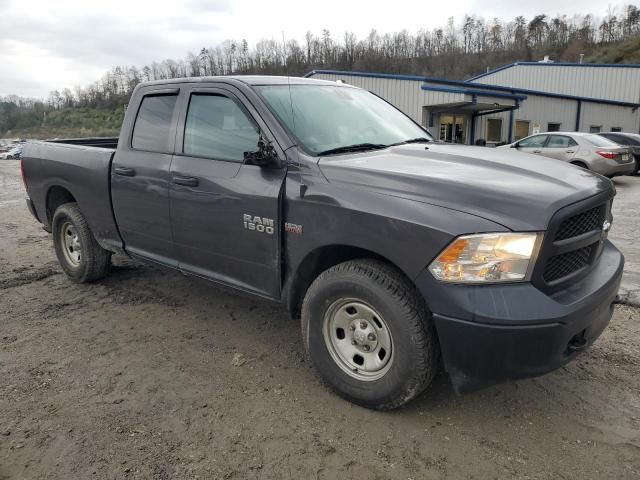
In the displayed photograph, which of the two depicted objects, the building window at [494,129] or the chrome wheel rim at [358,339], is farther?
the building window at [494,129]

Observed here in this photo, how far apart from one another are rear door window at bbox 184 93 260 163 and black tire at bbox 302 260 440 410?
105 centimetres

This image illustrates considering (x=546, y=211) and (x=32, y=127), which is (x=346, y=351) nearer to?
(x=546, y=211)

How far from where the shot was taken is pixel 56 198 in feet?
17.8

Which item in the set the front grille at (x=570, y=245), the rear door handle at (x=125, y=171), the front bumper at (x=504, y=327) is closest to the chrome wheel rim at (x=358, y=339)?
the front bumper at (x=504, y=327)

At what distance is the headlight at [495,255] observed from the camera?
241 cm

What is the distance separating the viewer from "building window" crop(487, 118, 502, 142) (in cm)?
2586

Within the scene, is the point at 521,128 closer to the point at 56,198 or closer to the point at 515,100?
the point at 515,100

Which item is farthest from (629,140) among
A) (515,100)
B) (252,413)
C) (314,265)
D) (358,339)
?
(252,413)

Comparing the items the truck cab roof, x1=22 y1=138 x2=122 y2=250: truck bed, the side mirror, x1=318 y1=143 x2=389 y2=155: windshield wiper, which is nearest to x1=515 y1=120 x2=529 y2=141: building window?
the truck cab roof

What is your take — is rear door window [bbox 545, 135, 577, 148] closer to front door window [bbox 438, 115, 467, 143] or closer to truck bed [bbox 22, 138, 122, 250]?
front door window [bbox 438, 115, 467, 143]

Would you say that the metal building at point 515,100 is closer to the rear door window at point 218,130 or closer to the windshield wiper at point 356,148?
the windshield wiper at point 356,148

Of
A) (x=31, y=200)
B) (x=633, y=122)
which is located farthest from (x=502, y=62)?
(x=31, y=200)

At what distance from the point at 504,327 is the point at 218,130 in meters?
2.34

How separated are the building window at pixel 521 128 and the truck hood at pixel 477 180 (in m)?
25.8
